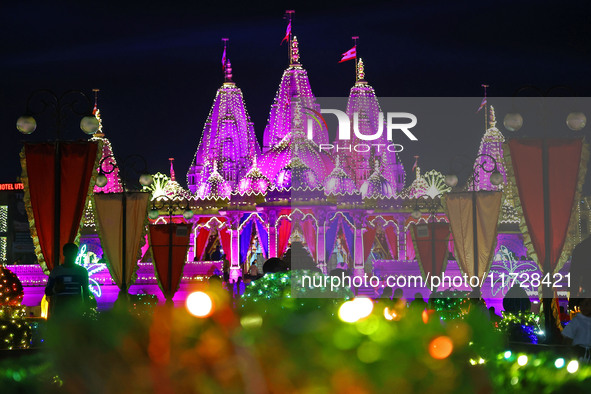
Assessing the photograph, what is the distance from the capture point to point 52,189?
1046 cm

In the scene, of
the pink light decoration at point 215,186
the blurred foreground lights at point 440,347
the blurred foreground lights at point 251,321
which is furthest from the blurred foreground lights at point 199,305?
the pink light decoration at point 215,186

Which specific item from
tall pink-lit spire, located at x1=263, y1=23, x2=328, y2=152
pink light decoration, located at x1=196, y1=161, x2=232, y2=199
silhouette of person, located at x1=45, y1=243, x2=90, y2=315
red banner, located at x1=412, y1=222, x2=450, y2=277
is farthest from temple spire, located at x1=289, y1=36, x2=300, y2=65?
silhouette of person, located at x1=45, y1=243, x2=90, y2=315

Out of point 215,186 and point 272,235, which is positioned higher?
point 215,186

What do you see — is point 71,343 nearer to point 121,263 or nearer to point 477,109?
point 121,263

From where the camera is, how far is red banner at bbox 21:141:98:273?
Answer: 33.9 feet

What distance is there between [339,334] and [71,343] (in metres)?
0.94

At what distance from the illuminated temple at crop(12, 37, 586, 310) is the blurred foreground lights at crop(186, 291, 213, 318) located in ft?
68.5

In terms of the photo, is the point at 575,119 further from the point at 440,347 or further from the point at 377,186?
the point at 377,186

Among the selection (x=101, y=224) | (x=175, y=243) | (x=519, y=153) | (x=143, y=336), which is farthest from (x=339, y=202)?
(x=143, y=336)

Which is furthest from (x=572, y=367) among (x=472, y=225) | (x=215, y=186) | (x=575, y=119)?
(x=215, y=186)

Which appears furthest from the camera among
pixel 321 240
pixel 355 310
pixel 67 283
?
pixel 321 240

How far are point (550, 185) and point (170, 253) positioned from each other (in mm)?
9686

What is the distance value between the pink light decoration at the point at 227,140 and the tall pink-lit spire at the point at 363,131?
6.73m

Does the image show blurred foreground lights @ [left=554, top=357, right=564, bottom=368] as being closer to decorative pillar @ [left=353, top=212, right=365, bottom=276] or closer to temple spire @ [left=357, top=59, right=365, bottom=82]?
decorative pillar @ [left=353, top=212, right=365, bottom=276]
